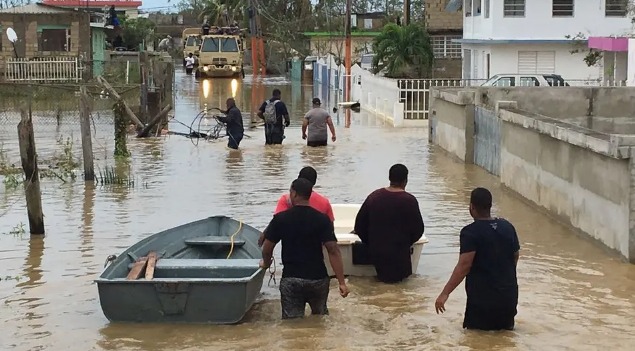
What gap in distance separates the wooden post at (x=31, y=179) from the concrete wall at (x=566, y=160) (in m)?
7.28

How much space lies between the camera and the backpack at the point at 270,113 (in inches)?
1004

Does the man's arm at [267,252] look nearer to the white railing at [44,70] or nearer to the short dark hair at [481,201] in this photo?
the short dark hair at [481,201]

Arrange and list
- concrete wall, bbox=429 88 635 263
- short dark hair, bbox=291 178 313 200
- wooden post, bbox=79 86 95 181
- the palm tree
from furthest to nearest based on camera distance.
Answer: the palm tree → wooden post, bbox=79 86 95 181 → concrete wall, bbox=429 88 635 263 → short dark hair, bbox=291 178 313 200

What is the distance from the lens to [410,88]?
3406 cm

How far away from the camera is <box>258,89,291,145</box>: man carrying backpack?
25.5 meters

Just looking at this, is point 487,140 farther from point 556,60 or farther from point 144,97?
point 556,60

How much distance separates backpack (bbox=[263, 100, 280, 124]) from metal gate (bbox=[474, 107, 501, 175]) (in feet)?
16.8

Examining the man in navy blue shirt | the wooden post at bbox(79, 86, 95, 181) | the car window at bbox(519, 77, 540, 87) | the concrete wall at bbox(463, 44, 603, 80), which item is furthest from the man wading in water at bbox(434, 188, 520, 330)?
the concrete wall at bbox(463, 44, 603, 80)

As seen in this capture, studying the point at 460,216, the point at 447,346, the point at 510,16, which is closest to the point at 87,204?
the point at 460,216

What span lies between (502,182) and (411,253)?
8.19 metres

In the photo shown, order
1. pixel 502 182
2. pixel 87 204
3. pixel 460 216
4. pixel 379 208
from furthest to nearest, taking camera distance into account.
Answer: pixel 502 182 → pixel 87 204 → pixel 460 216 → pixel 379 208

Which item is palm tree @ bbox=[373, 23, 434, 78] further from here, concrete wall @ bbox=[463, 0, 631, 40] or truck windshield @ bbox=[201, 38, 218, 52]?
truck windshield @ bbox=[201, 38, 218, 52]

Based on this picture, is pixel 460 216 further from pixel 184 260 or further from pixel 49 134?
pixel 49 134

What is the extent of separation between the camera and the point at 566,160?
Result: 15.1m
